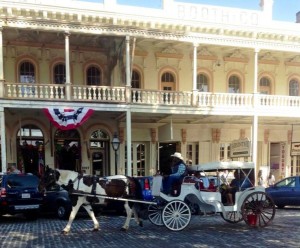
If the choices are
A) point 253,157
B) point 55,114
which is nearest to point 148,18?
point 55,114

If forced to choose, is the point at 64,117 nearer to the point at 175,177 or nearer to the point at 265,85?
the point at 175,177

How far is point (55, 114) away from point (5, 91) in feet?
8.22

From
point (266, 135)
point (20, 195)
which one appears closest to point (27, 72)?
point (20, 195)

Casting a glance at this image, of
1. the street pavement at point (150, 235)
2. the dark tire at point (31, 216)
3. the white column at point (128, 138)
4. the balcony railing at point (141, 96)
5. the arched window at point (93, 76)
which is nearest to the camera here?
the street pavement at point (150, 235)

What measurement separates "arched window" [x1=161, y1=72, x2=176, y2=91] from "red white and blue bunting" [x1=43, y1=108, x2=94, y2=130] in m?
6.29

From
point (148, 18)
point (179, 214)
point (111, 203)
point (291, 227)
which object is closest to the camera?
point (179, 214)

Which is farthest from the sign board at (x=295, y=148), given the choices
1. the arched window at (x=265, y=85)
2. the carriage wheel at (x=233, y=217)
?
the carriage wheel at (x=233, y=217)

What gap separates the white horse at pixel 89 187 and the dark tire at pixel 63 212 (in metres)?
2.72

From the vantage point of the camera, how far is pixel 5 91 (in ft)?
50.9

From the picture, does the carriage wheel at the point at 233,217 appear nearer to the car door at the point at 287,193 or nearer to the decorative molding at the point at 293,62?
the car door at the point at 287,193

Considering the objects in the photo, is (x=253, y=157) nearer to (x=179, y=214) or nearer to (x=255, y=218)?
(x=255, y=218)

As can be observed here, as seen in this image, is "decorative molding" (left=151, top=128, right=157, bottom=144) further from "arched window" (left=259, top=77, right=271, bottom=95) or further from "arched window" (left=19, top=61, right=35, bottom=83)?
"arched window" (left=259, top=77, right=271, bottom=95)

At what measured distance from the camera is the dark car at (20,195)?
11250 millimetres

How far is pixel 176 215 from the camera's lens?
9.16 meters
